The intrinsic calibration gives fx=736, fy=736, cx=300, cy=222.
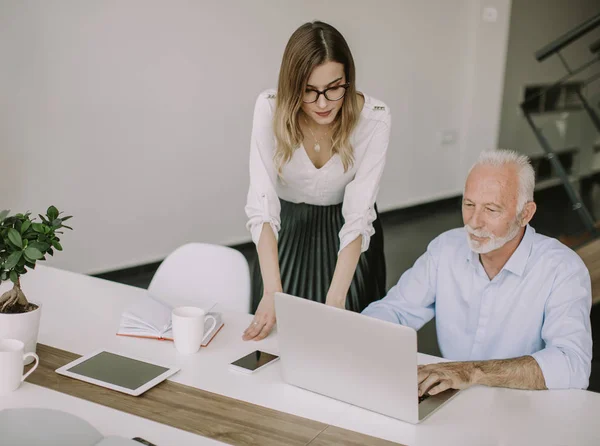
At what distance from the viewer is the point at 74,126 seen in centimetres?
404

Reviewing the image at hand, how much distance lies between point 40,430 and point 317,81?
1.21 metres

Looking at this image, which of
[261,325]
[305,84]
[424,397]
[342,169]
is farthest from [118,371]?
[342,169]

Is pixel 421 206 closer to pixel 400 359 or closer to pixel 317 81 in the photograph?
pixel 317 81

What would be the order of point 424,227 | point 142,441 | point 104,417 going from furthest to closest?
1. point 424,227
2. point 104,417
3. point 142,441

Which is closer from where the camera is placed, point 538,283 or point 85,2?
point 538,283

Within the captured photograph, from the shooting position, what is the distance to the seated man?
1825 millimetres

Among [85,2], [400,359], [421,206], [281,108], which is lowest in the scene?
[421,206]

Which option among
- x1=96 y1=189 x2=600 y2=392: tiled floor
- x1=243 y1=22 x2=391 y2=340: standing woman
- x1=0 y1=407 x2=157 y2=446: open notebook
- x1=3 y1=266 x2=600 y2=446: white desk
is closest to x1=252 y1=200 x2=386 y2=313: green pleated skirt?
x1=243 y1=22 x2=391 y2=340: standing woman

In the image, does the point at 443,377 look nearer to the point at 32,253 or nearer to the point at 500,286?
the point at 500,286

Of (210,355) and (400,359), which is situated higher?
(400,359)

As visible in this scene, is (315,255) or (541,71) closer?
(315,255)

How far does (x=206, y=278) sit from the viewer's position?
2367mm

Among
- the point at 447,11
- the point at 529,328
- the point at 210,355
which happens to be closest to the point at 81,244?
the point at 210,355

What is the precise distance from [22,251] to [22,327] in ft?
0.58
